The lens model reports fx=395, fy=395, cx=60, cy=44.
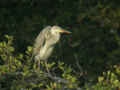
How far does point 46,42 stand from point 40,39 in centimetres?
12

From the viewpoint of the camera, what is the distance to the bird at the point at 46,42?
16.3 feet

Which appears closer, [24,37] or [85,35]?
[24,37]

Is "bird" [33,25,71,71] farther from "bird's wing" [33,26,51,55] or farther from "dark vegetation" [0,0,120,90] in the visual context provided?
"dark vegetation" [0,0,120,90]

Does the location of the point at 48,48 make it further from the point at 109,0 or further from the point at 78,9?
the point at 109,0

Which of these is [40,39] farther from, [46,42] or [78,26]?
[78,26]

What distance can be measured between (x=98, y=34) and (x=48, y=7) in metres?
1.08

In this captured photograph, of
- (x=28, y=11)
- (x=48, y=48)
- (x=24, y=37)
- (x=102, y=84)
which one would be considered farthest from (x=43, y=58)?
(x=28, y=11)

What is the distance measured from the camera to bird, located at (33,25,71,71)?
496 cm

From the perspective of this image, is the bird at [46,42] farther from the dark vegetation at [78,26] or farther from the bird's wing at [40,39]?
the dark vegetation at [78,26]

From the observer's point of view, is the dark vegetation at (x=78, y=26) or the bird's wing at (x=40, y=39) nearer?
the bird's wing at (x=40, y=39)

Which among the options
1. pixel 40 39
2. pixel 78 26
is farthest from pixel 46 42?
pixel 78 26

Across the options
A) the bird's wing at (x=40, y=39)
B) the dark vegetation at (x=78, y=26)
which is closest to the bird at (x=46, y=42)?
the bird's wing at (x=40, y=39)

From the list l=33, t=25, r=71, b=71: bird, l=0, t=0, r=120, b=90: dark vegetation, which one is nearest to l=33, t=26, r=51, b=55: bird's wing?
l=33, t=25, r=71, b=71: bird

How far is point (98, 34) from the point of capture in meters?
7.54
